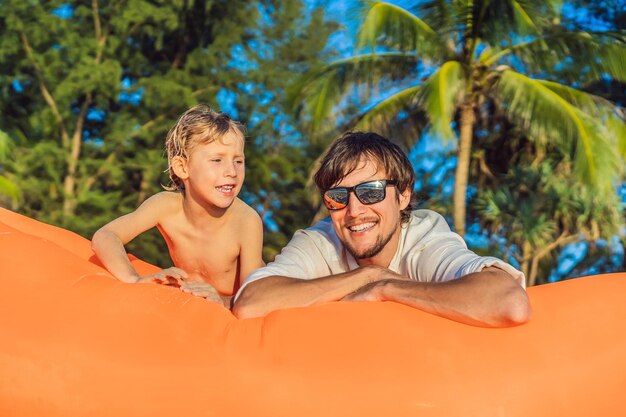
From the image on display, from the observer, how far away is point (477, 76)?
13.0 metres

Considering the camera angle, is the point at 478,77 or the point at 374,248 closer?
the point at 374,248

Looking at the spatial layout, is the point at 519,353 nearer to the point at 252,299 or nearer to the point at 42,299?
the point at 252,299

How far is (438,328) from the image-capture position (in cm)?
185

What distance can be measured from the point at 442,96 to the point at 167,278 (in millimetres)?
9263

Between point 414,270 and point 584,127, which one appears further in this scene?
point 584,127

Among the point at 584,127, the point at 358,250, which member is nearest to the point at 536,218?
the point at 584,127

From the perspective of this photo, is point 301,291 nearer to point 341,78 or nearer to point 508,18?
point 508,18

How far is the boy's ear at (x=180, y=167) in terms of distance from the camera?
301 centimetres

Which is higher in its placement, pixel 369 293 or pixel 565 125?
pixel 565 125

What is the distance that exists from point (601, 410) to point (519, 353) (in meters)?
0.25

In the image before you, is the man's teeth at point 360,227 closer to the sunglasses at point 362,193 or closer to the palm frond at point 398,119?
the sunglasses at point 362,193

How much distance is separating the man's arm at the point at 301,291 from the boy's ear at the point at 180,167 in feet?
3.30

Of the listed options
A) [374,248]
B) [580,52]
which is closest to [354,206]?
[374,248]

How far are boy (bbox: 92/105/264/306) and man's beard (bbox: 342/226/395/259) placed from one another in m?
0.72
